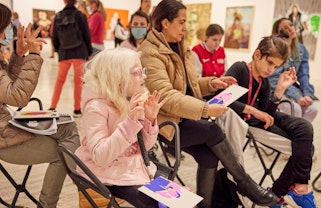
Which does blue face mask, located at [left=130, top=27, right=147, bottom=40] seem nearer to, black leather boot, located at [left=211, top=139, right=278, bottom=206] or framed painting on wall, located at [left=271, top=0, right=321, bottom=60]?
black leather boot, located at [left=211, top=139, right=278, bottom=206]

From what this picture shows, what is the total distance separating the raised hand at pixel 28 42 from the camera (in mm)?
1733

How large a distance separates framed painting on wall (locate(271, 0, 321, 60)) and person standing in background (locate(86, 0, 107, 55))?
5.38 meters

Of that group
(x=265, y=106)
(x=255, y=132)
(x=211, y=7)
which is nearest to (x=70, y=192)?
(x=255, y=132)

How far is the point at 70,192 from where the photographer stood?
2354 mm

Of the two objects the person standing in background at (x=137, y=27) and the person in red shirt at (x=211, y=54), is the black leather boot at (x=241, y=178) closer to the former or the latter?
the person in red shirt at (x=211, y=54)

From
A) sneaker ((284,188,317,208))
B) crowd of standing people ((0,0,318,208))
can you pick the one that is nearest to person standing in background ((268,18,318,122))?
crowd of standing people ((0,0,318,208))

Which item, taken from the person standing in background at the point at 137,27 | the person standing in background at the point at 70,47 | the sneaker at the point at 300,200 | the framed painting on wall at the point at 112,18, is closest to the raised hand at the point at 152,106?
the sneaker at the point at 300,200

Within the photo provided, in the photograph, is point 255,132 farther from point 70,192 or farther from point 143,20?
point 143,20

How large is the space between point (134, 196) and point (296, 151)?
45.6 inches

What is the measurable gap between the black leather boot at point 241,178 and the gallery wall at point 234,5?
7.33 m

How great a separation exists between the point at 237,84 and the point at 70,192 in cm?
142

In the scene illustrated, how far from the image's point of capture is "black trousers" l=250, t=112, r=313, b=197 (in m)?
2.00

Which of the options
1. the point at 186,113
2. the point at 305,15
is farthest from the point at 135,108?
the point at 305,15

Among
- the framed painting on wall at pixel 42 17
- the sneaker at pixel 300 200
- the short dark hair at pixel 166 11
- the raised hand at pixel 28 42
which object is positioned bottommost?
the sneaker at pixel 300 200
